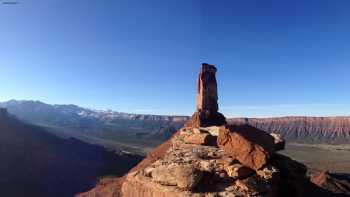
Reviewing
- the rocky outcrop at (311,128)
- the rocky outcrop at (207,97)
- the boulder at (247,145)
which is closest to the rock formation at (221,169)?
the boulder at (247,145)

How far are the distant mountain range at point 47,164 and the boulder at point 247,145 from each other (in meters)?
24.6

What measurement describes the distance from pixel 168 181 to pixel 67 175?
31.2 m

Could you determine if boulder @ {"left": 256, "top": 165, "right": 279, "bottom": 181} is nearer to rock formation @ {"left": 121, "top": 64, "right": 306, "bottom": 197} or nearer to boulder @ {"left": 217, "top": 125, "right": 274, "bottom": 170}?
rock formation @ {"left": 121, "top": 64, "right": 306, "bottom": 197}

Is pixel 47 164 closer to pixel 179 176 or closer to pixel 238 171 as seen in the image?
pixel 179 176

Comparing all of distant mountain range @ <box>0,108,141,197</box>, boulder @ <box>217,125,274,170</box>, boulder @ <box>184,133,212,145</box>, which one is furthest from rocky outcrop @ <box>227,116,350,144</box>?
boulder @ <box>217,125,274,170</box>

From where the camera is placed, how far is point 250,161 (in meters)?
13.8

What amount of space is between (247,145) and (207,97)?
1516cm

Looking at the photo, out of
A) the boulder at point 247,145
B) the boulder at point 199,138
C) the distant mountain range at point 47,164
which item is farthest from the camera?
the distant mountain range at point 47,164

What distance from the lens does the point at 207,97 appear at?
95.6 feet

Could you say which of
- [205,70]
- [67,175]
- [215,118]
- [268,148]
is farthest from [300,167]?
[67,175]

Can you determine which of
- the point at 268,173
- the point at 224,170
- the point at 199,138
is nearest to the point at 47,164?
the point at 199,138

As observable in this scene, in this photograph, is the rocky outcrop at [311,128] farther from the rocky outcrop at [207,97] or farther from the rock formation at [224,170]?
the rock formation at [224,170]

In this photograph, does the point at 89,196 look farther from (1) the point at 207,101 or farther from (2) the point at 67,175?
(2) the point at 67,175

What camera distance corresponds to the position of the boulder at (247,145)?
13.8m
